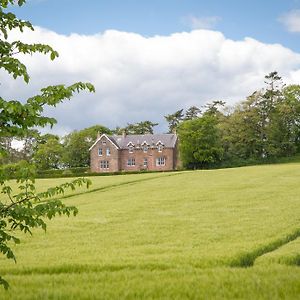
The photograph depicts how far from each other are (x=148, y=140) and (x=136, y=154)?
4.83m

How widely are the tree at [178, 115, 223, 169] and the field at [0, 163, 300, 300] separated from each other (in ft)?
237

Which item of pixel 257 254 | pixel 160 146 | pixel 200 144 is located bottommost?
pixel 257 254

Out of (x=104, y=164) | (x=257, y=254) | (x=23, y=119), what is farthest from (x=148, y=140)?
(x=23, y=119)

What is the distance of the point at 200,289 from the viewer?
10.7 meters

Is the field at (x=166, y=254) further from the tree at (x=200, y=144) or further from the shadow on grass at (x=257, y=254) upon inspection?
the tree at (x=200, y=144)

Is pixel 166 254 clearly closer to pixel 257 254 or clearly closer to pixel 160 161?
pixel 257 254

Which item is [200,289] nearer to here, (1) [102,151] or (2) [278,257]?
(2) [278,257]

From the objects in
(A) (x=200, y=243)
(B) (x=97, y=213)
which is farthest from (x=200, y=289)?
(B) (x=97, y=213)

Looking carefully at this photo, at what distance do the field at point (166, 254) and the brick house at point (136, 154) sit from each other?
8592 centimetres

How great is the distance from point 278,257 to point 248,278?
11.3 ft

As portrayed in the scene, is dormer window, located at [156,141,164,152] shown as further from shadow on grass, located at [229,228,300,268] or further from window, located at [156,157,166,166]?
shadow on grass, located at [229,228,300,268]

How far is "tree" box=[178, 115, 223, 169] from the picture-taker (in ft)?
347

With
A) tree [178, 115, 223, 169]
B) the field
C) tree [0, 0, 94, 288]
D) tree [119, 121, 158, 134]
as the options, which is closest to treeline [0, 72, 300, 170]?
tree [178, 115, 223, 169]

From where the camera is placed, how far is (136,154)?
12112 cm
